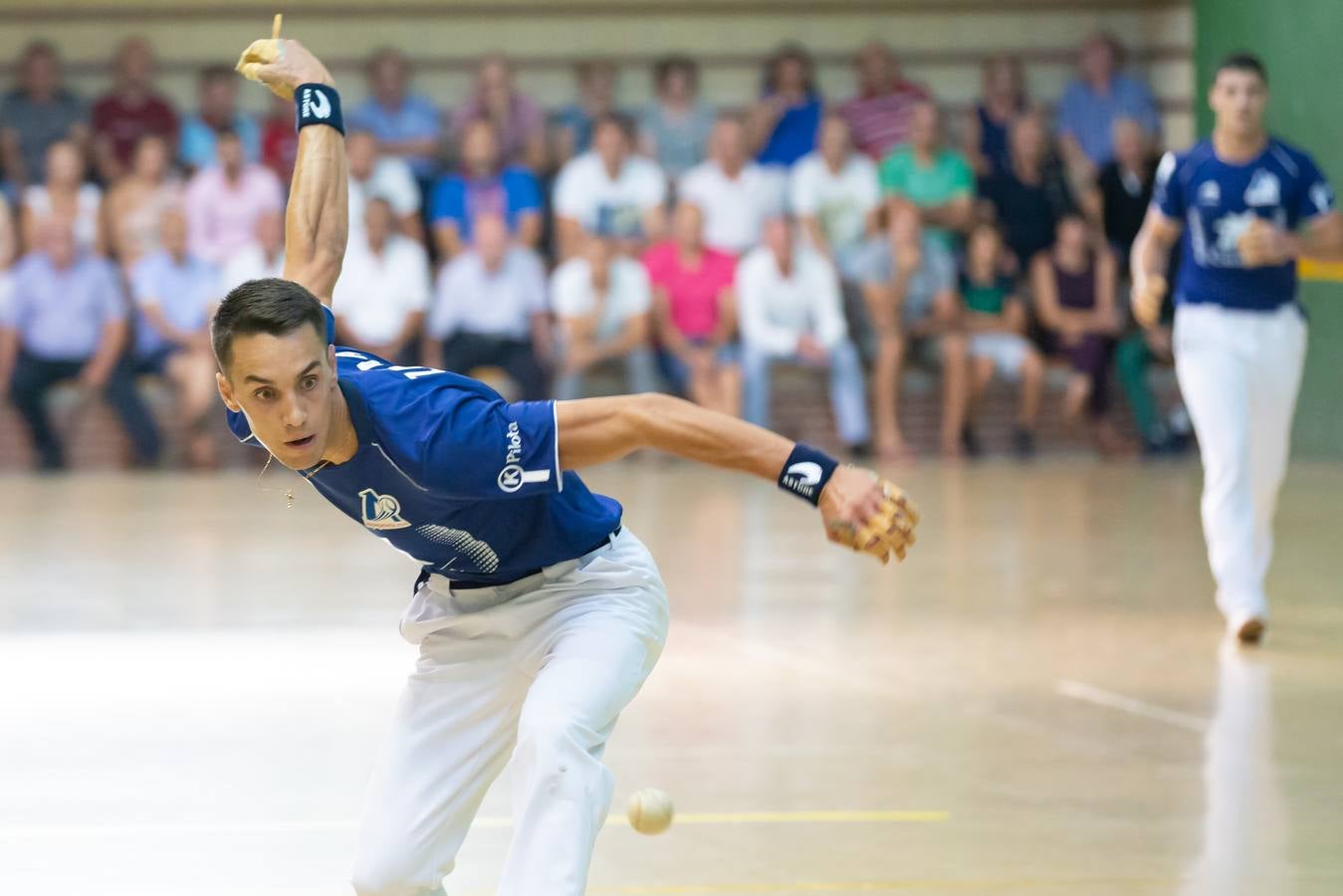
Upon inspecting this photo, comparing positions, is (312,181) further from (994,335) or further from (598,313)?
(994,335)

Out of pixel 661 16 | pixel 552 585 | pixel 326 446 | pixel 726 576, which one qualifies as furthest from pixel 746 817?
pixel 661 16

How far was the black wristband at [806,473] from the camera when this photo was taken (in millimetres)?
3180

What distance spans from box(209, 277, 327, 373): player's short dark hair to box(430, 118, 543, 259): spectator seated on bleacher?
408 inches

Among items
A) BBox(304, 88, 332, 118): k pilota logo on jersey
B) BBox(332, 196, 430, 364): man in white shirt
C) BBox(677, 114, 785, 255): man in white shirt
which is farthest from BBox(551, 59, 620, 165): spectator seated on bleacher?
BBox(304, 88, 332, 118): k pilota logo on jersey

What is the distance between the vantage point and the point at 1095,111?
47.6ft

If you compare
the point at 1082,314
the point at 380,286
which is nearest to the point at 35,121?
the point at 380,286

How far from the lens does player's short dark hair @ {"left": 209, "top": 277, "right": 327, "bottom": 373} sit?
10.5 feet

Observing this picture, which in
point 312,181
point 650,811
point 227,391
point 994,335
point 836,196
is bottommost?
point 650,811

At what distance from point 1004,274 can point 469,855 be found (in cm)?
1022

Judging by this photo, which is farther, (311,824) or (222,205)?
(222,205)

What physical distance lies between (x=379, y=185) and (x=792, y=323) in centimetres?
320

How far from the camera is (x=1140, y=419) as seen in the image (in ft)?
44.8

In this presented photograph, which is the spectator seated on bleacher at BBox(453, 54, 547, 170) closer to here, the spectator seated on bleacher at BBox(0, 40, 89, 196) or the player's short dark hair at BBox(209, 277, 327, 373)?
the spectator seated on bleacher at BBox(0, 40, 89, 196)

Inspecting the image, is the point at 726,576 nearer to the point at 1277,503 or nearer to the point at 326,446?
the point at 1277,503
